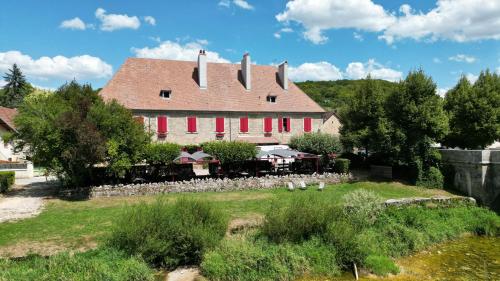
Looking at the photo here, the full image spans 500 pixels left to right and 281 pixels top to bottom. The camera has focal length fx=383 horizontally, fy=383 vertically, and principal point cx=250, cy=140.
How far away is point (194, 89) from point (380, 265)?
2371 cm

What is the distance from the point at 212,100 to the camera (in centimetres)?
3152

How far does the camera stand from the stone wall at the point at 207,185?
1873cm

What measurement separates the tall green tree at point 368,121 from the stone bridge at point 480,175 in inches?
156

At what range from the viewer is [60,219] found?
13875 millimetres

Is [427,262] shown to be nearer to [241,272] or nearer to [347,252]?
[347,252]

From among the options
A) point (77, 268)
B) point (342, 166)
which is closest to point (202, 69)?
point (342, 166)

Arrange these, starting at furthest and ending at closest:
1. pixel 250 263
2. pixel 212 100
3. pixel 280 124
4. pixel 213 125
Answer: pixel 280 124
pixel 212 100
pixel 213 125
pixel 250 263

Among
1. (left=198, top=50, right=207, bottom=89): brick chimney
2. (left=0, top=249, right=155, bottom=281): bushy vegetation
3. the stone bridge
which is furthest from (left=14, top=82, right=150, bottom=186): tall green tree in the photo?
the stone bridge

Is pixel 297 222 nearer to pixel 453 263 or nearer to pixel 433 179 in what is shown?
pixel 453 263

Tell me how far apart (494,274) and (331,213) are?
196 inches

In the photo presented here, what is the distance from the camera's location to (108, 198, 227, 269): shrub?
10.1 m

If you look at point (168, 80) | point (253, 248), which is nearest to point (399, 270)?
point (253, 248)

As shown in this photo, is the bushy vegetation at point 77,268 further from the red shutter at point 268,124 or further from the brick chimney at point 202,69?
the red shutter at point 268,124

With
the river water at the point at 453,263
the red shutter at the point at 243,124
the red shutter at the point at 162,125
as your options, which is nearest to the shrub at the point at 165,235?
the river water at the point at 453,263
